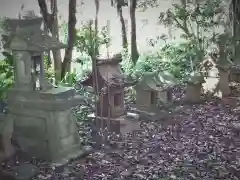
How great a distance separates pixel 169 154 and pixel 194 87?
1.75m

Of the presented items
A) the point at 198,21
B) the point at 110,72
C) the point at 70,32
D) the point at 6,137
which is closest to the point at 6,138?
the point at 6,137

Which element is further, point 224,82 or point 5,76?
point 224,82

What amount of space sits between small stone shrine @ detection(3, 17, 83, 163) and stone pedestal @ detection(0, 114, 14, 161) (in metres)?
0.11

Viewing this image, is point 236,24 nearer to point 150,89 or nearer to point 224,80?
point 224,80

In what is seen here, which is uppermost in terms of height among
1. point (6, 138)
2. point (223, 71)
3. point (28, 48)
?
point (28, 48)

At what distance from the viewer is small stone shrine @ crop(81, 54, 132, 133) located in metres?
3.96

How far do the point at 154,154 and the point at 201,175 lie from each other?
0.54 meters

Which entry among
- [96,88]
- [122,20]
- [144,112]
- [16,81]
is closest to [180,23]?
[122,20]

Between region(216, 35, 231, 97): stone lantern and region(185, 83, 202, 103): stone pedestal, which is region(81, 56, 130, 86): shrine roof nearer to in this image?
region(185, 83, 202, 103): stone pedestal

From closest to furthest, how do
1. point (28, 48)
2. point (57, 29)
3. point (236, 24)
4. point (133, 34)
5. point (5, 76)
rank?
point (28, 48)
point (5, 76)
point (57, 29)
point (133, 34)
point (236, 24)

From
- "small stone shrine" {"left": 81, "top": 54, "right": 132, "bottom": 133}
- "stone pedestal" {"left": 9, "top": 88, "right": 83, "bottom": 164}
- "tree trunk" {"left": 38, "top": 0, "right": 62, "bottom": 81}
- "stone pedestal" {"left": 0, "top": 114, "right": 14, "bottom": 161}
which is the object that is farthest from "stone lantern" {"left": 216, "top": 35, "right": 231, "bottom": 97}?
"stone pedestal" {"left": 0, "top": 114, "right": 14, "bottom": 161}

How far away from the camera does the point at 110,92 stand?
157 inches

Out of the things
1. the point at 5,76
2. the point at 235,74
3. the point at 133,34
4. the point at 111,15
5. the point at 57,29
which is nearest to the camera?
the point at 5,76

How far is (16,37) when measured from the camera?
3215mm
